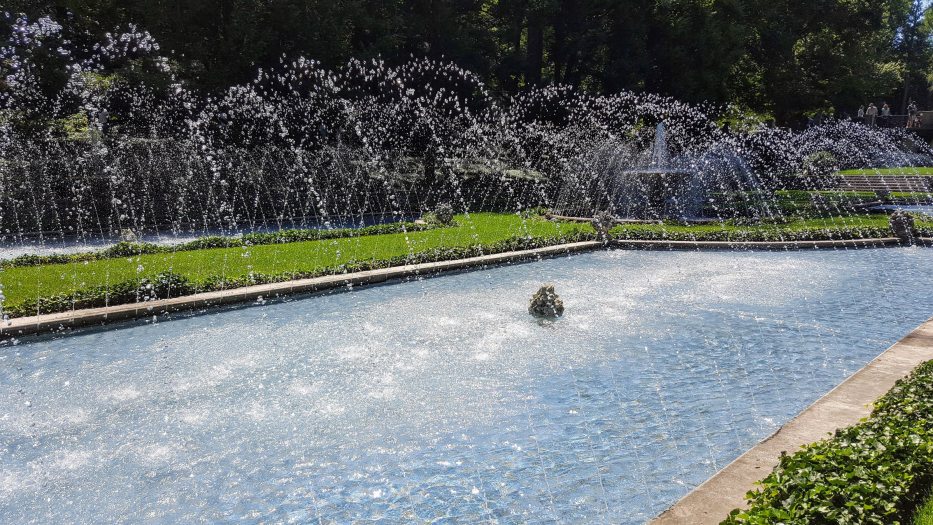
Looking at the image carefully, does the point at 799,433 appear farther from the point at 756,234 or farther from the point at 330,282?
the point at 756,234

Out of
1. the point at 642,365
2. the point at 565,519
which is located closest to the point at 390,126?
the point at 642,365

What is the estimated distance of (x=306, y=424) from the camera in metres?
6.33

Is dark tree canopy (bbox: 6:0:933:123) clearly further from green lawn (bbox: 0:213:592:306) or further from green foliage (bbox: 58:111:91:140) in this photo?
green lawn (bbox: 0:213:592:306)

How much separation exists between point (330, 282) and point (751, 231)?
10416mm

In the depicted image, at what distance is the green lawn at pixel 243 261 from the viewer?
38.0 ft

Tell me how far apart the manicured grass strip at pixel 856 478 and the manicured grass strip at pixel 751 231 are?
1138 cm

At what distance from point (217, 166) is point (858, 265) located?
19.0 meters

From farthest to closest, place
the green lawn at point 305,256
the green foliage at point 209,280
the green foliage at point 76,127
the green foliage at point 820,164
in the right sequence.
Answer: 1. the green foliage at point 820,164
2. the green foliage at point 76,127
3. the green lawn at point 305,256
4. the green foliage at point 209,280

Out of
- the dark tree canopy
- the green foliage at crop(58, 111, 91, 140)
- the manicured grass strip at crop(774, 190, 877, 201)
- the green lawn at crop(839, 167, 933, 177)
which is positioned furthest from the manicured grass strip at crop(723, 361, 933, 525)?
the green lawn at crop(839, 167, 933, 177)

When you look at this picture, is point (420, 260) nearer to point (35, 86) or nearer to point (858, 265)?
point (858, 265)

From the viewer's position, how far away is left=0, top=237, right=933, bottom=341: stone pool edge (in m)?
9.37

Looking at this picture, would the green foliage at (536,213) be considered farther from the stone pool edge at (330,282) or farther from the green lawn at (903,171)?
the green lawn at (903,171)

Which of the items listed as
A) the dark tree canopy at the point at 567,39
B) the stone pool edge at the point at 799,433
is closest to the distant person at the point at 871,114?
the dark tree canopy at the point at 567,39

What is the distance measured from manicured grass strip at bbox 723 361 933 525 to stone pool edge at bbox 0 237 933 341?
334 inches
